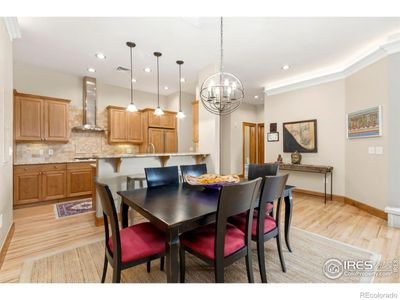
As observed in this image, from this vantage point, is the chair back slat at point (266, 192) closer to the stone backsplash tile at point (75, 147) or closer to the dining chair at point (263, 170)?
the dining chair at point (263, 170)

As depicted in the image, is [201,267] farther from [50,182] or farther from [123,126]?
[123,126]

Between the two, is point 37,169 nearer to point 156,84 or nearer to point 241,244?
point 156,84

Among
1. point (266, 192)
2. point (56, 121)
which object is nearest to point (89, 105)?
point (56, 121)

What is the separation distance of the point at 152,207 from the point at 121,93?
4913 millimetres

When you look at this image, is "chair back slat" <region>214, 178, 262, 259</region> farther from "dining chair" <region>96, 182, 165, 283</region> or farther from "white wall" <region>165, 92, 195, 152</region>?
"white wall" <region>165, 92, 195, 152</region>

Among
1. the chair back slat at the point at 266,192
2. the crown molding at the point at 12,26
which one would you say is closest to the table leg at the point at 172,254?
the chair back slat at the point at 266,192

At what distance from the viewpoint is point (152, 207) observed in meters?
1.55

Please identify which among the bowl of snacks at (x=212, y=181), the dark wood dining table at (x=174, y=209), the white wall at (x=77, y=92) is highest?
the white wall at (x=77, y=92)

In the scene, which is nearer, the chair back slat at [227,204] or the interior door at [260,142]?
the chair back slat at [227,204]

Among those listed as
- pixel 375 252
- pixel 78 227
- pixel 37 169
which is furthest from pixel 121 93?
pixel 375 252

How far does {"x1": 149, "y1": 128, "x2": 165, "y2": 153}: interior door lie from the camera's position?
548 cm

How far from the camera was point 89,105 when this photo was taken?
488 centimetres

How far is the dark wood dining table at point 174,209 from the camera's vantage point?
50.7 inches

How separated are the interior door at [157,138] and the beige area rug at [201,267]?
3404 millimetres
